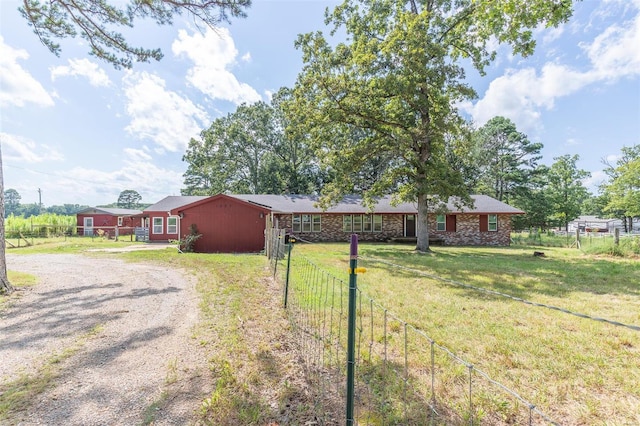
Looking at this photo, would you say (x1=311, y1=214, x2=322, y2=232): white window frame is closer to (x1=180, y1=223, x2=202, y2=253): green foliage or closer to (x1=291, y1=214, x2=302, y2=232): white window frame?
(x1=291, y1=214, x2=302, y2=232): white window frame

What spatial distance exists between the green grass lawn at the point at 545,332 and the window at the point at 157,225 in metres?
18.4

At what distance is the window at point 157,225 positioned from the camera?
23266mm

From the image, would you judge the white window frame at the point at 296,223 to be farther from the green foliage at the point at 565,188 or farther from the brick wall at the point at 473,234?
the green foliage at the point at 565,188

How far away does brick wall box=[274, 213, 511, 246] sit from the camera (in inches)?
875

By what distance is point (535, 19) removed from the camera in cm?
984

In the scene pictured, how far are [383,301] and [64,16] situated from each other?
1052 cm

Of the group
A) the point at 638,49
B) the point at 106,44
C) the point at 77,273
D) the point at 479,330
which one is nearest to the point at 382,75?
the point at 638,49

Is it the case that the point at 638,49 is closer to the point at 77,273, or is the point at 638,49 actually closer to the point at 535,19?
the point at 535,19

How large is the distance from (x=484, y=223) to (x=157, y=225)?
23520 millimetres

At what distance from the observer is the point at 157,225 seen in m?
23.3

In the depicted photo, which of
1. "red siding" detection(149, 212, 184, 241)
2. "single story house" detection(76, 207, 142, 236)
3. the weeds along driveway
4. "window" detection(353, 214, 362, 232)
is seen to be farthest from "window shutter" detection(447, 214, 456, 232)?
"single story house" detection(76, 207, 142, 236)

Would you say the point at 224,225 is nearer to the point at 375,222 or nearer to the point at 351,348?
the point at 375,222

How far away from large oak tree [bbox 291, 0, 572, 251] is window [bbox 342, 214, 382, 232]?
634 cm

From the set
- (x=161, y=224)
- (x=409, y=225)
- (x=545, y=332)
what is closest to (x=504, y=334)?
(x=545, y=332)
